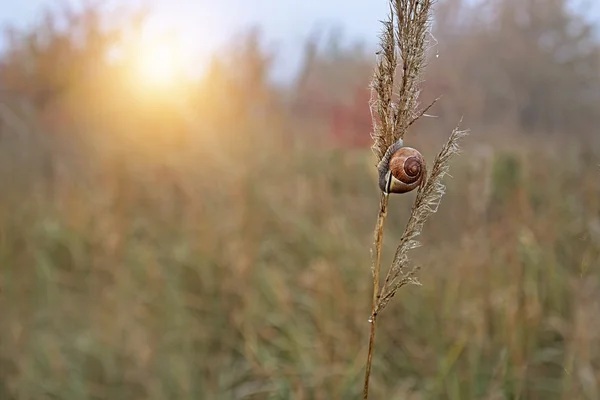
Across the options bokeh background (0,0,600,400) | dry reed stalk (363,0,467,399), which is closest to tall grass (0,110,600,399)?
bokeh background (0,0,600,400)

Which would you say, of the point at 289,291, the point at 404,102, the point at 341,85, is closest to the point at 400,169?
the point at 404,102

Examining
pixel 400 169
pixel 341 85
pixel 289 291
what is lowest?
pixel 289 291

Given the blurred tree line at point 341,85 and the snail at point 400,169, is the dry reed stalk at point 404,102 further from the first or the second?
the blurred tree line at point 341,85

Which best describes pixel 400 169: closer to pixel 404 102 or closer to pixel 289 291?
pixel 404 102

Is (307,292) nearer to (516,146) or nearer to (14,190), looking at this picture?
(516,146)

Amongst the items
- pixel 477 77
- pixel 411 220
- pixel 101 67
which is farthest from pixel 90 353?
pixel 101 67

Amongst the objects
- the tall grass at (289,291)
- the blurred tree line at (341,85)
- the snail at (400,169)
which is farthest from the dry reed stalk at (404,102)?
the blurred tree line at (341,85)
